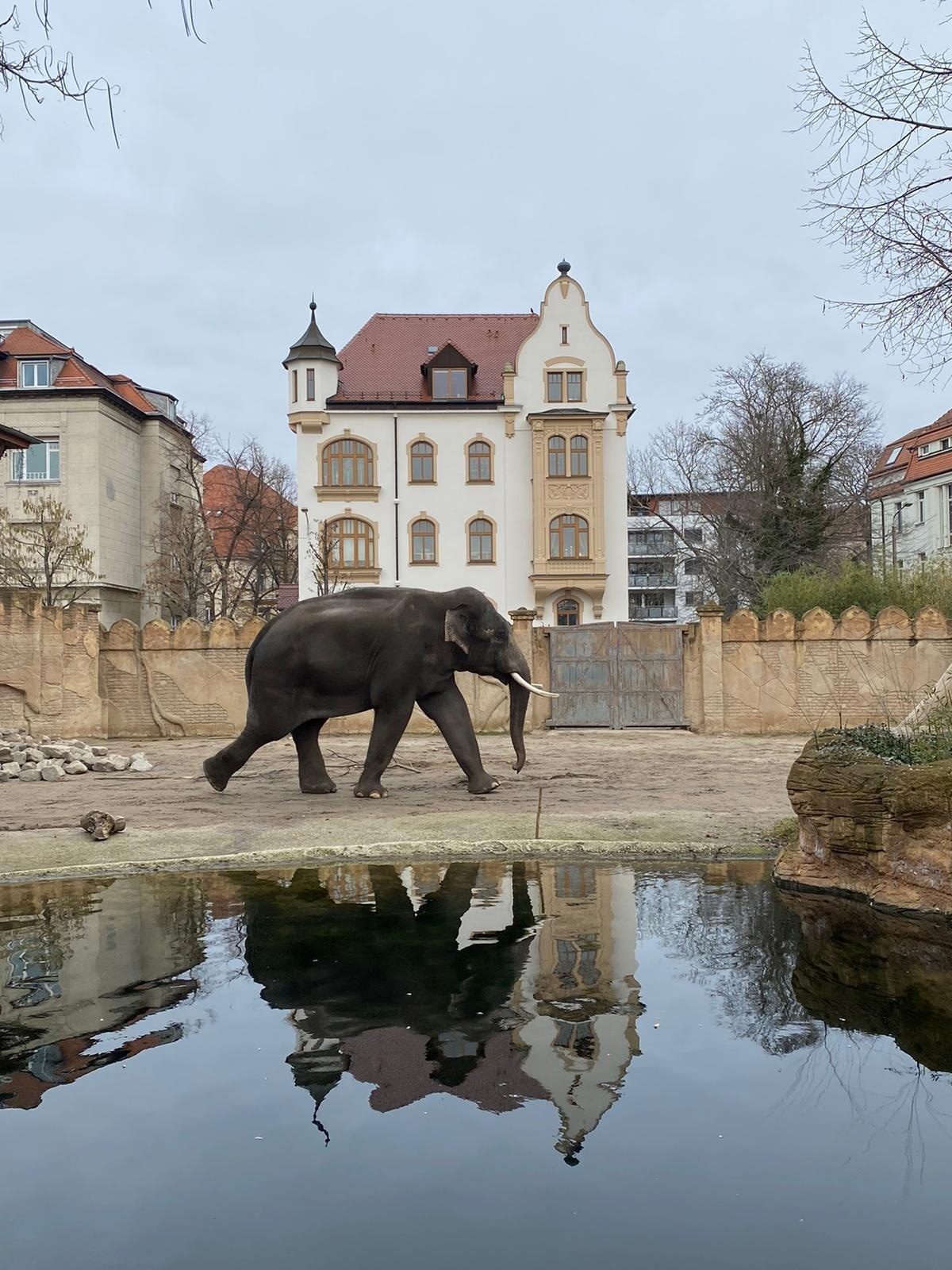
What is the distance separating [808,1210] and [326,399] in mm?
46215

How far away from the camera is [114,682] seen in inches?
843

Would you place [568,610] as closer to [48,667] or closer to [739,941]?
[48,667]

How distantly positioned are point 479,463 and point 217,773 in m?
37.2

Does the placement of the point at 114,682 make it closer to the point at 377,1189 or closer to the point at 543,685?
the point at 543,685

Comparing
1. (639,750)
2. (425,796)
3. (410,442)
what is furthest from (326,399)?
(425,796)

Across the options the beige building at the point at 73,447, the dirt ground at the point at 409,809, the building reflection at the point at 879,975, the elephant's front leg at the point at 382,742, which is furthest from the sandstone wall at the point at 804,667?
the beige building at the point at 73,447

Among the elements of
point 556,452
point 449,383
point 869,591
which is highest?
point 449,383

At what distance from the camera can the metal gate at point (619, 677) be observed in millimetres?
22281

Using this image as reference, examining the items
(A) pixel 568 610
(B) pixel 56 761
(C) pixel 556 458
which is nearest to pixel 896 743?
(B) pixel 56 761

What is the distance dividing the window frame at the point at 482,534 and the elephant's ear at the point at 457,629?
1420 inches

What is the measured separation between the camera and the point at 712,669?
71.8ft

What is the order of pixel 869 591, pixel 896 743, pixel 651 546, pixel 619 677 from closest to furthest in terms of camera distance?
1. pixel 896 743
2. pixel 619 677
3. pixel 869 591
4. pixel 651 546

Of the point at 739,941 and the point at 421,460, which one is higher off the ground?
the point at 421,460

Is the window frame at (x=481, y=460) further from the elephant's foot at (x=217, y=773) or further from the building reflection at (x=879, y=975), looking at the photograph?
the building reflection at (x=879, y=975)
